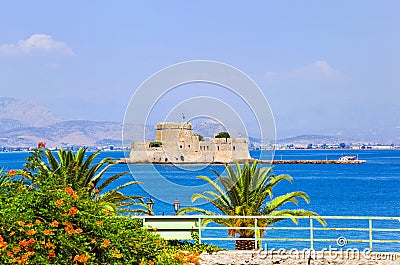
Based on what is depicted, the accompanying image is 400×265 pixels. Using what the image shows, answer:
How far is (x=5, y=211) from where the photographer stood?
23.5 feet

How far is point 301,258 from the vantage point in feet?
36.0

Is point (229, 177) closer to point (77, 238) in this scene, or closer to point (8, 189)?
point (8, 189)

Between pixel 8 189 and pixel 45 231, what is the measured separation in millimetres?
2354

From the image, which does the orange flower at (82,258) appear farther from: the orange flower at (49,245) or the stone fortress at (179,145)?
the stone fortress at (179,145)

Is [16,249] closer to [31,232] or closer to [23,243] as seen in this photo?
[23,243]

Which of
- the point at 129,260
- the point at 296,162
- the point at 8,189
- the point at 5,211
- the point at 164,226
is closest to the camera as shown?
the point at 5,211

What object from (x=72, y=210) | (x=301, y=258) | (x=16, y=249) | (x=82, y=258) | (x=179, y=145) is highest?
(x=179, y=145)

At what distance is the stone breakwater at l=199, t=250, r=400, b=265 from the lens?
10.8 m

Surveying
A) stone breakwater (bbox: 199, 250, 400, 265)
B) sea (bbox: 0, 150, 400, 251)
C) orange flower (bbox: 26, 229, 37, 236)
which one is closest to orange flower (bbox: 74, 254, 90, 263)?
orange flower (bbox: 26, 229, 37, 236)

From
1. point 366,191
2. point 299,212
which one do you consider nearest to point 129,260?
point 299,212

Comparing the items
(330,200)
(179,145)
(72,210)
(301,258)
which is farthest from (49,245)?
(330,200)

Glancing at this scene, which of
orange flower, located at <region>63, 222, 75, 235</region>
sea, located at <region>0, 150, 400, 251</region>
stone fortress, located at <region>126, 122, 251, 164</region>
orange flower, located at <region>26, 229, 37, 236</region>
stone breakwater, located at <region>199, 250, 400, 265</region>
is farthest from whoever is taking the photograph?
sea, located at <region>0, 150, 400, 251</region>

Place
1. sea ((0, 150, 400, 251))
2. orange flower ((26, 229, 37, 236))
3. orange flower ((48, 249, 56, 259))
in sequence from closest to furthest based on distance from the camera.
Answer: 1. orange flower ((26, 229, 37, 236))
2. orange flower ((48, 249, 56, 259))
3. sea ((0, 150, 400, 251))

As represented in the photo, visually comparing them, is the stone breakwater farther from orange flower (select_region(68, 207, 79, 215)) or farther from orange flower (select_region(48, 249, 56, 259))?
orange flower (select_region(48, 249, 56, 259))
